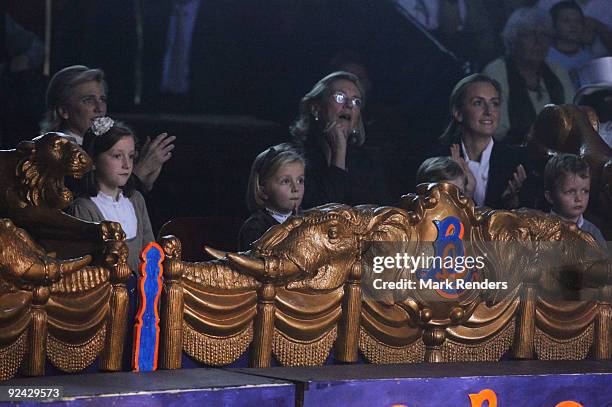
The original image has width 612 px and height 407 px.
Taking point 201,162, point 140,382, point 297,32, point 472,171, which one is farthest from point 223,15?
point 140,382

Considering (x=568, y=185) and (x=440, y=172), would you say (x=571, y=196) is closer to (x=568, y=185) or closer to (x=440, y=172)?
(x=568, y=185)

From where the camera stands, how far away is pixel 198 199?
185 inches

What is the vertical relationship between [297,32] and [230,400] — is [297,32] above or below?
above

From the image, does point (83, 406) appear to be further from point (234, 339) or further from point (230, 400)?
point (234, 339)

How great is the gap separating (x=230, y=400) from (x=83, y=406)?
31 centimetres

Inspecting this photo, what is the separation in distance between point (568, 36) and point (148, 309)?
373cm

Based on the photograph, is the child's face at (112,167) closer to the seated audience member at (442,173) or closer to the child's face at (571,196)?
the seated audience member at (442,173)

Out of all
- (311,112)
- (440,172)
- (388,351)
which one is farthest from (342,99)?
(388,351)

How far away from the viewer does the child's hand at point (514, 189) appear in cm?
470

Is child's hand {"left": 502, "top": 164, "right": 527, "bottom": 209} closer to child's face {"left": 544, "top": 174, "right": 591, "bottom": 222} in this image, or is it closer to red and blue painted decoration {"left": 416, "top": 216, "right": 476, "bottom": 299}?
child's face {"left": 544, "top": 174, "right": 591, "bottom": 222}

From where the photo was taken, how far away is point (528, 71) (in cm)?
550

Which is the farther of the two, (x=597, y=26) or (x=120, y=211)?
(x=597, y=26)

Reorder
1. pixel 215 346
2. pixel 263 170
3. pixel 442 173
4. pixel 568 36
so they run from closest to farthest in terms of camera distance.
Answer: pixel 215 346 < pixel 263 170 < pixel 442 173 < pixel 568 36

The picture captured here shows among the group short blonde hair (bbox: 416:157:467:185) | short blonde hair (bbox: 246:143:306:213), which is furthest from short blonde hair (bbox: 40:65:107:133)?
short blonde hair (bbox: 416:157:467:185)
